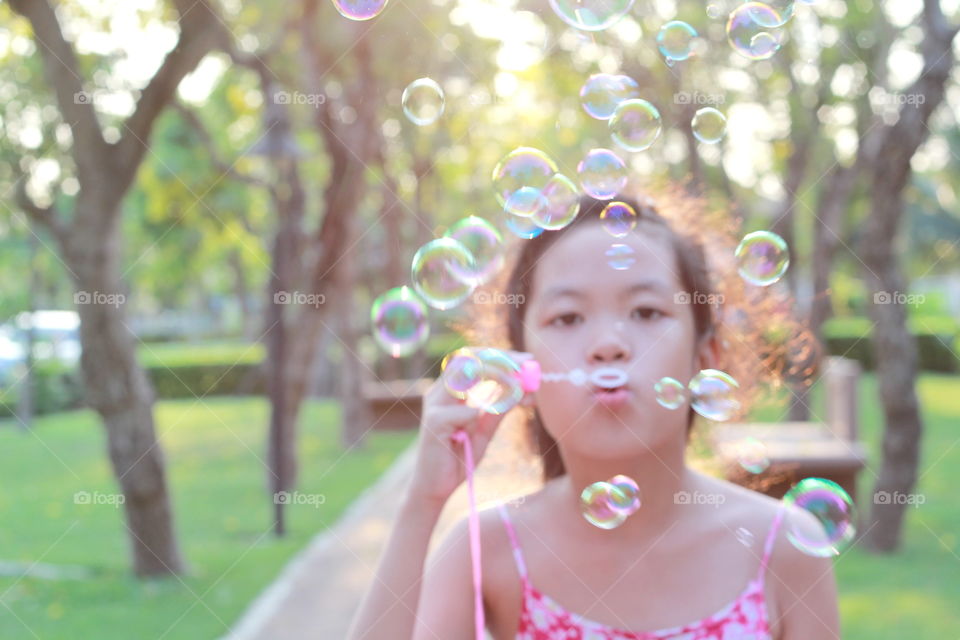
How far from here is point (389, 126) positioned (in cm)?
1623

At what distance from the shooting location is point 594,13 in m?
3.26

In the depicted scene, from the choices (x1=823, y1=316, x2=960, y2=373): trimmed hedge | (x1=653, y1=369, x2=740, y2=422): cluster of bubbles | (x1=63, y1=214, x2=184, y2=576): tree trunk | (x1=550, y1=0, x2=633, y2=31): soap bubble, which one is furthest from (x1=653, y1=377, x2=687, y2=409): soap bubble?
(x1=823, y1=316, x2=960, y2=373): trimmed hedge

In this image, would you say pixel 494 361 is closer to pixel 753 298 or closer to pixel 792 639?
pixel 792 639

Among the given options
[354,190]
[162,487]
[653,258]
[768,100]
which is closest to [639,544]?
[653,258]

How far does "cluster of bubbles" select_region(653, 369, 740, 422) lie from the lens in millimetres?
2002

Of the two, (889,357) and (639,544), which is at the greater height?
(639,544)

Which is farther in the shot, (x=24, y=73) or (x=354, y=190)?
(x=24, y=73)

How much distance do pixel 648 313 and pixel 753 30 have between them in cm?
184

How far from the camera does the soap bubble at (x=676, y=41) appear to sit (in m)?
3.31

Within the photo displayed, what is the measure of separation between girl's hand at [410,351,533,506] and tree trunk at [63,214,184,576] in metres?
4.10

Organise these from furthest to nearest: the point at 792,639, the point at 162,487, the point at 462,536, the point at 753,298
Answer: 1. the point at 162,487
2. the point at 753,298
3. the point at 462,536
4. the point at 792,639

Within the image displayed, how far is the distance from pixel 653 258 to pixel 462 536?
25.0 inches

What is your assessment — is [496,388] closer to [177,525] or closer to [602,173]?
[602,173]

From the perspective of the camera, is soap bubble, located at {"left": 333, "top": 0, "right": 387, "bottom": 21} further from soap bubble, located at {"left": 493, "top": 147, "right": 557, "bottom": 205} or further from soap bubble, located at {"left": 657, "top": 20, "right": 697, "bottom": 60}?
soap bubble, located at {"left": 657, "top": 20, "right": 697, "bottom": 60}
